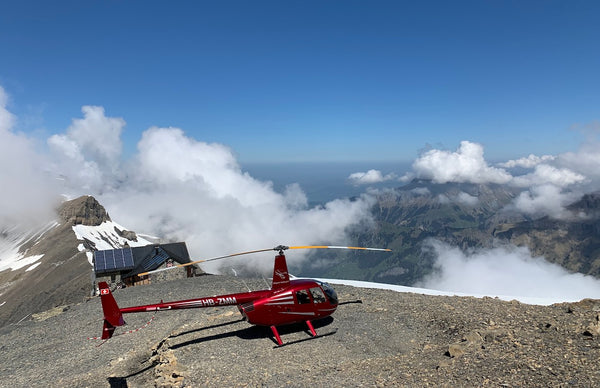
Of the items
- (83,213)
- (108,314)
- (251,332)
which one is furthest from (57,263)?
(251,332)

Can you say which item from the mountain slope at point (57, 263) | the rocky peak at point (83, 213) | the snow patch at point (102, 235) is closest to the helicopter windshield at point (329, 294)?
the mountain slope at point (57, 263)

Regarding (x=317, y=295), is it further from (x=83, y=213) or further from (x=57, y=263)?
(x=83, y=213)

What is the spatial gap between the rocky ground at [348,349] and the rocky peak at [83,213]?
588 feet

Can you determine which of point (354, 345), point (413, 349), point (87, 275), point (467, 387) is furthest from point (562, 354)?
point (87, 275)

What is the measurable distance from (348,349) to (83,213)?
20337 centimetres

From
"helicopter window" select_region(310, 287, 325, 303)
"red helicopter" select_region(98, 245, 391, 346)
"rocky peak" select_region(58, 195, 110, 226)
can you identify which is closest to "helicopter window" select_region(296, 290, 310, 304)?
"red helicopter" select_region(98, 245, 391, 346)

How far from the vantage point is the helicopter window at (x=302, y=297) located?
17.3 meters

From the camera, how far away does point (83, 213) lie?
17688 cm

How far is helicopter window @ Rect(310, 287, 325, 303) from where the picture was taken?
17725 millimetres

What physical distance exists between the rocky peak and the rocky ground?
179285mm

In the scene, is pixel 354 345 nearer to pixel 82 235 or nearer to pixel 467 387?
pixel 467 387

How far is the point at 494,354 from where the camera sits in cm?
1228

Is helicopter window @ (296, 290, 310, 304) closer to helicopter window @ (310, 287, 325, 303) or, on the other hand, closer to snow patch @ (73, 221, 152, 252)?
helicopter window @ (310, 287, 325, 303)

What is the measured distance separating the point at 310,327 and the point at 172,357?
697cm
